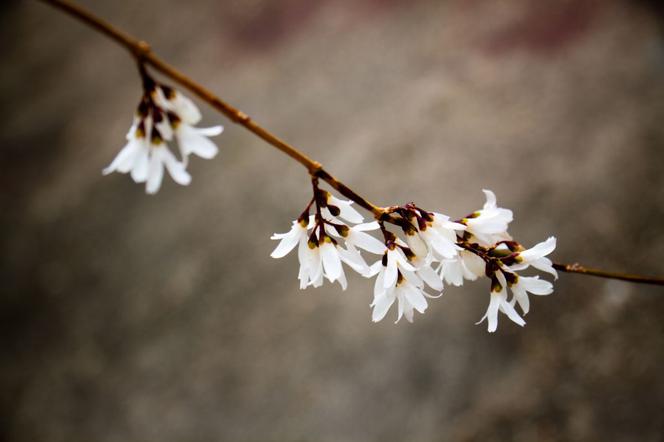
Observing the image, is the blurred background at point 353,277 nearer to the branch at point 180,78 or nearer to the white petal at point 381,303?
the white petal at point 381,303

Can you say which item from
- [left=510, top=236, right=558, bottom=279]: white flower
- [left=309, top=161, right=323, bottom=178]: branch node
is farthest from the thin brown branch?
[left=309, top=161, right=323, bottom=178]: branch node

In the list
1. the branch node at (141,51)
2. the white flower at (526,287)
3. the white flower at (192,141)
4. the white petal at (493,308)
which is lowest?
the white petal at (493,308)

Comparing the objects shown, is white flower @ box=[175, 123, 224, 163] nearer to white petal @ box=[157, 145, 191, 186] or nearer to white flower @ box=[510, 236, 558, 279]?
white petal @ box=[157, 145, 191, 186]

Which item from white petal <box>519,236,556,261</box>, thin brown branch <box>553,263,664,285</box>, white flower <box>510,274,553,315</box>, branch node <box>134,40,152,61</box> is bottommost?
thin brown branch <box>553,263,664,285</box>

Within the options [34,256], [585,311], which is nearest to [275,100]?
[34,256]

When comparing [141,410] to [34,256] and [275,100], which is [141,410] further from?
[275,100]

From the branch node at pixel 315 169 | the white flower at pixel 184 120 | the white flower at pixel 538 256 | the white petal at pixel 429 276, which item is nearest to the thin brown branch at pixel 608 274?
the white flower at pixel 538 256
